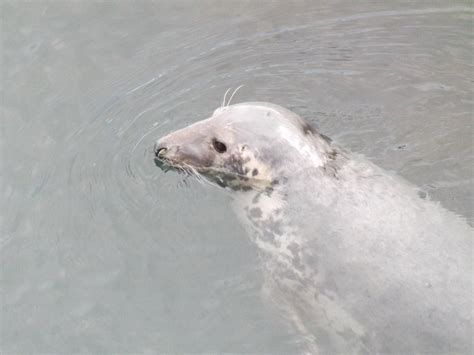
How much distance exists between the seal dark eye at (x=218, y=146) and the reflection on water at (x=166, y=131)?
0.44m

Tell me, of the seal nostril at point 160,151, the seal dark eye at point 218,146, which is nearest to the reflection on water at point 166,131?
the seal nostril at point 160,151

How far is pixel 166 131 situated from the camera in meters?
6.43

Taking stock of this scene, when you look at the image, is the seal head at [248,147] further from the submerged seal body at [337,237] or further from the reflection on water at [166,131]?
the reflection on water at [166,131]

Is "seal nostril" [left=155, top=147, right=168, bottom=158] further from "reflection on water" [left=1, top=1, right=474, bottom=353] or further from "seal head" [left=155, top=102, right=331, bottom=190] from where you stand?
"reflection on water" [left=1, top=1, right=474, bottom=353]

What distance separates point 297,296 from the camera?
4.79 meters

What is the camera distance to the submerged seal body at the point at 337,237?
430 cm

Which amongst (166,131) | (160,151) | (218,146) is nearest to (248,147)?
(218,146)

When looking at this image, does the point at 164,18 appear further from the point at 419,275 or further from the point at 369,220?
the point at 419,275

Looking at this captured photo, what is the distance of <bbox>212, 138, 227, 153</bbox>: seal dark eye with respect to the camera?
529cm

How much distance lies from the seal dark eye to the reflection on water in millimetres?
438

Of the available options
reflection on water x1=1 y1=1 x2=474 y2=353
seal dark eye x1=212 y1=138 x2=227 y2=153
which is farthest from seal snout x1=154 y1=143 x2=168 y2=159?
seal dark eye x1=212 y1=138 x2=227 y2=153

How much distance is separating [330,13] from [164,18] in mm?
1692

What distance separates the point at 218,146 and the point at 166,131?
122cm

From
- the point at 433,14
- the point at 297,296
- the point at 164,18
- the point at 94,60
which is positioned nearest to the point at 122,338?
the point at 297,296
